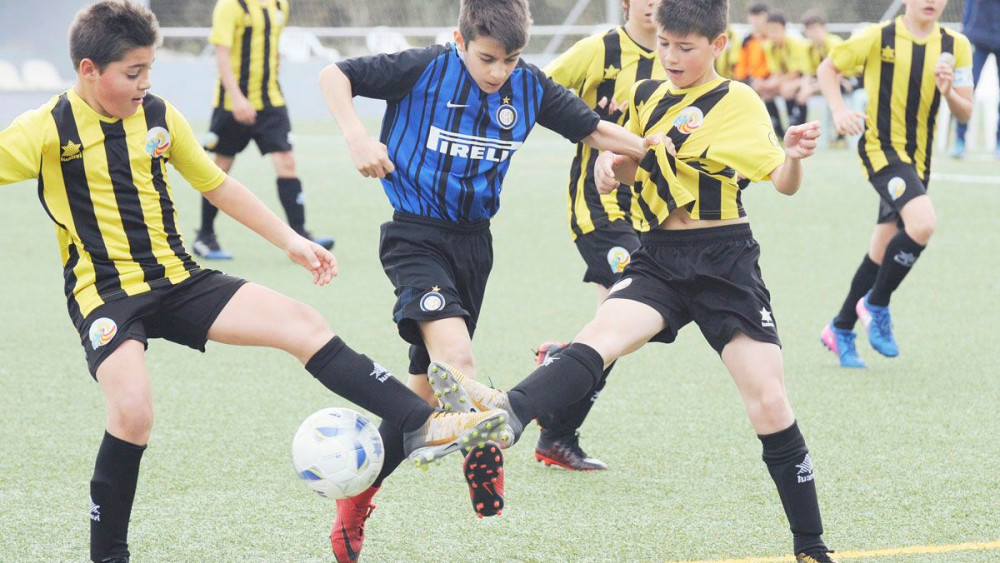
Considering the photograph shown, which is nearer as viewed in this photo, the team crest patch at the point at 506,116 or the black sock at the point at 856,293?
the team crest patch at the point at 506,116

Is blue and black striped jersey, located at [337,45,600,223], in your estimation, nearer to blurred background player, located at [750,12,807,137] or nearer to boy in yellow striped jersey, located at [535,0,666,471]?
boy in yellow striped jersey, located at [535,0,666,471]

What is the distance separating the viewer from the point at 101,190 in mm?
3391

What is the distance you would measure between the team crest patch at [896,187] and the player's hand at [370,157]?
3326 mm

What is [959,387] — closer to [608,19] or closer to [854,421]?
[854,421]

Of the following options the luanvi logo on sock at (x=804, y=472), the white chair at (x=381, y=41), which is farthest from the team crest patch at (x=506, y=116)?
the white chair at (x=381, y=41)

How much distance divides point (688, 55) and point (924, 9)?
Result: 2.99 m

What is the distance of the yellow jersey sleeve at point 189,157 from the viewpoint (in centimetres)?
354

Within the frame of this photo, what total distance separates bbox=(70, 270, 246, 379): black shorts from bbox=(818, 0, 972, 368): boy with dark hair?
3621mm

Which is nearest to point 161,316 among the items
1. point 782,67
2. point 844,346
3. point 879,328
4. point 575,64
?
point 575,64

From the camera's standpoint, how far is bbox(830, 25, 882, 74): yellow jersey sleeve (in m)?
6.21

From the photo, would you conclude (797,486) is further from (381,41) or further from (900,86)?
(381,41)

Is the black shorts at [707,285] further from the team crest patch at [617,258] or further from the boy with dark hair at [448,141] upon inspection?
the team crest patch at [617,258]

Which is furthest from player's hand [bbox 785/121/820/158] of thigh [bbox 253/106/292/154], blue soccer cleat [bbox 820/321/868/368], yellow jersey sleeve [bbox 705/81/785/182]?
thigh [bbox 253/106/292/154]

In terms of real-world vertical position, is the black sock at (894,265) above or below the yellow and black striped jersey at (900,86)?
below
